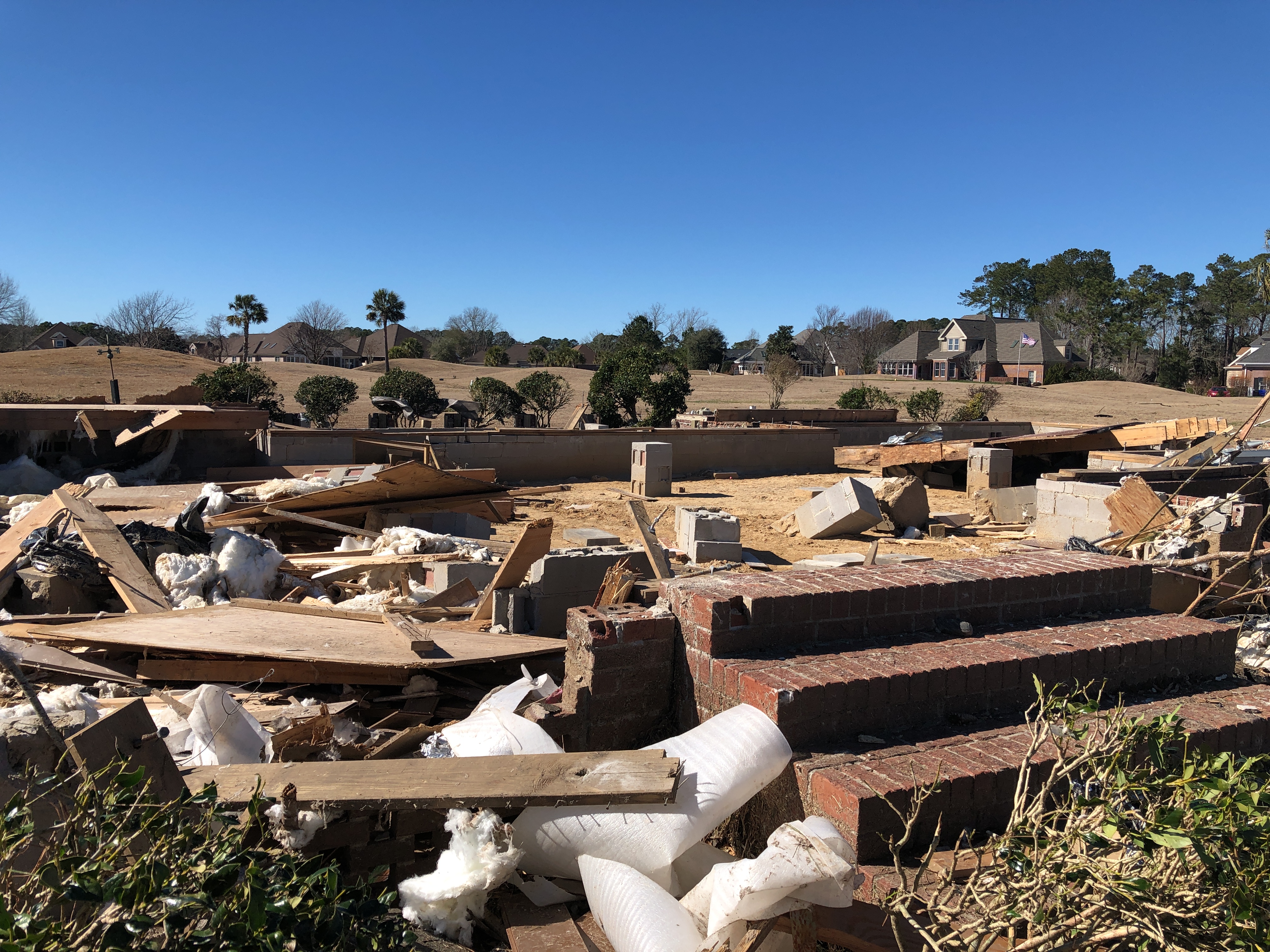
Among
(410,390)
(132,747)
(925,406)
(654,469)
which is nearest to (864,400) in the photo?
(925,406)

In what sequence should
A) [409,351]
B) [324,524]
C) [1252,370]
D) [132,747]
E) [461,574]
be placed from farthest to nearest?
1. [409,351]
2. [1252,370]
3. [324,524]
4. [461,574]
5. [132,747]

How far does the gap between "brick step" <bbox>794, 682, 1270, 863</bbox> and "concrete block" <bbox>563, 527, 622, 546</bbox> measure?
6.18 m

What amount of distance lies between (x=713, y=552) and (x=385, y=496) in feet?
12.2

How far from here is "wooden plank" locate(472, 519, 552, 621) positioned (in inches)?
243

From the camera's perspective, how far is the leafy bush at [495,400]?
2762cm

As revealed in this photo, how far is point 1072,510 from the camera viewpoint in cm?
1059

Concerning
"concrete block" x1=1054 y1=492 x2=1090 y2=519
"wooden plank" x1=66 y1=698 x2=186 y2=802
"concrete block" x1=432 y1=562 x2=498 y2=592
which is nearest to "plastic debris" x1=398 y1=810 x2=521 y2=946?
"wooden plank" x1=66 y1=698 x2=186 y2=802

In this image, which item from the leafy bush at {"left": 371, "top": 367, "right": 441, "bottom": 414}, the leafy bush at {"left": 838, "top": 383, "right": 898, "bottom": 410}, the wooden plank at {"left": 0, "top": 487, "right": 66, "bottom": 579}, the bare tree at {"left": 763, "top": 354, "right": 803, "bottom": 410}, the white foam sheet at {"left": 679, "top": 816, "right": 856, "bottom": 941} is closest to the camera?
the white foam sheet at {"left": 679, "top": 816, "right": 856, "bottom": 941}

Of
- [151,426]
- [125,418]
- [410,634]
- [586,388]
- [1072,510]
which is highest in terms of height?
[586,388]

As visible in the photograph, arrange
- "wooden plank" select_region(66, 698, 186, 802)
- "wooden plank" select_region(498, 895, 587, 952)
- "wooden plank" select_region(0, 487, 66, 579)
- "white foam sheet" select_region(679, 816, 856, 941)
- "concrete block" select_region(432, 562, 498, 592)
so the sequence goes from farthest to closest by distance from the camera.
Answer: "concrete block" select_region(432, 562, 498, 592) < "wooden plank" select_region(0, 487, 66, 579) < "wooden plank" select_region(66, 698, 186, 802) < "wooden plank" select_region(498, 895, 587, 952) < "white foam sheet" select_region(679, 816, 856, 941)

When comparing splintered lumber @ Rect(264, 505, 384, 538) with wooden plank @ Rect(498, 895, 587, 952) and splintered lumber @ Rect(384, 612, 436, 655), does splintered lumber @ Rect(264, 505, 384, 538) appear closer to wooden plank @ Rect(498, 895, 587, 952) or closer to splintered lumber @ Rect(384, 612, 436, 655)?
splintered lumber @ Rect(384, 612, 436, 655)

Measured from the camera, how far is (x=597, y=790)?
2826 millimetres

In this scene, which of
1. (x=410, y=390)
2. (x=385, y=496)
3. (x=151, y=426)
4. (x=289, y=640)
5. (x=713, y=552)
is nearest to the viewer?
(x=289, y=640)

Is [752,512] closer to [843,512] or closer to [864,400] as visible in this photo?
[843,512]
